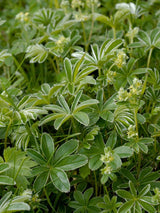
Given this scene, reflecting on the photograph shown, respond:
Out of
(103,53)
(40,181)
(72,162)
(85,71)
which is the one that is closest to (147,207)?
(72,162)

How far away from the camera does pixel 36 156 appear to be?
61.5 inches

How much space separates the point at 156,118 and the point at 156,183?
352mm

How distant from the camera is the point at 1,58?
2043 mm

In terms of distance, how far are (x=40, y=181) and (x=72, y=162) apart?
167 mm

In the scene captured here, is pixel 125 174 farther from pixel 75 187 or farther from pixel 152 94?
pixel 152 94

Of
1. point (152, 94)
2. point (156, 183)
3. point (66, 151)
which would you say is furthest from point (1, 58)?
point (156, 183)

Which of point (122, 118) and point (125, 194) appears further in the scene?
point (122, 118)

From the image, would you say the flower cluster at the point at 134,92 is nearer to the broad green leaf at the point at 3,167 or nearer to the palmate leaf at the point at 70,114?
the palmate leaf at the point at 70,114

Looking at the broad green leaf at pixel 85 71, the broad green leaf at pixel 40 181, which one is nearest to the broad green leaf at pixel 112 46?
the broad green leaf at pixel 85 71

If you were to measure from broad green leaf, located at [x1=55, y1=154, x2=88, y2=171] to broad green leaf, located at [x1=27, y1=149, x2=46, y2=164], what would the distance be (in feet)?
0.24

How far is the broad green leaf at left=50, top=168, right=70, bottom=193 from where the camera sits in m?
1.46

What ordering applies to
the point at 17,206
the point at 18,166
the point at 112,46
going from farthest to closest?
the point at 112,46 → the point at 18,166 → the point at 17,206

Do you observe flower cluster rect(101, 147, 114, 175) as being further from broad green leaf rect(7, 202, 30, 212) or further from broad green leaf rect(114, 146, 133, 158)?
broad green leaf rect(7, 202, 30, 212)

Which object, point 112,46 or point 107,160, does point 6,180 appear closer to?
point 107,160
